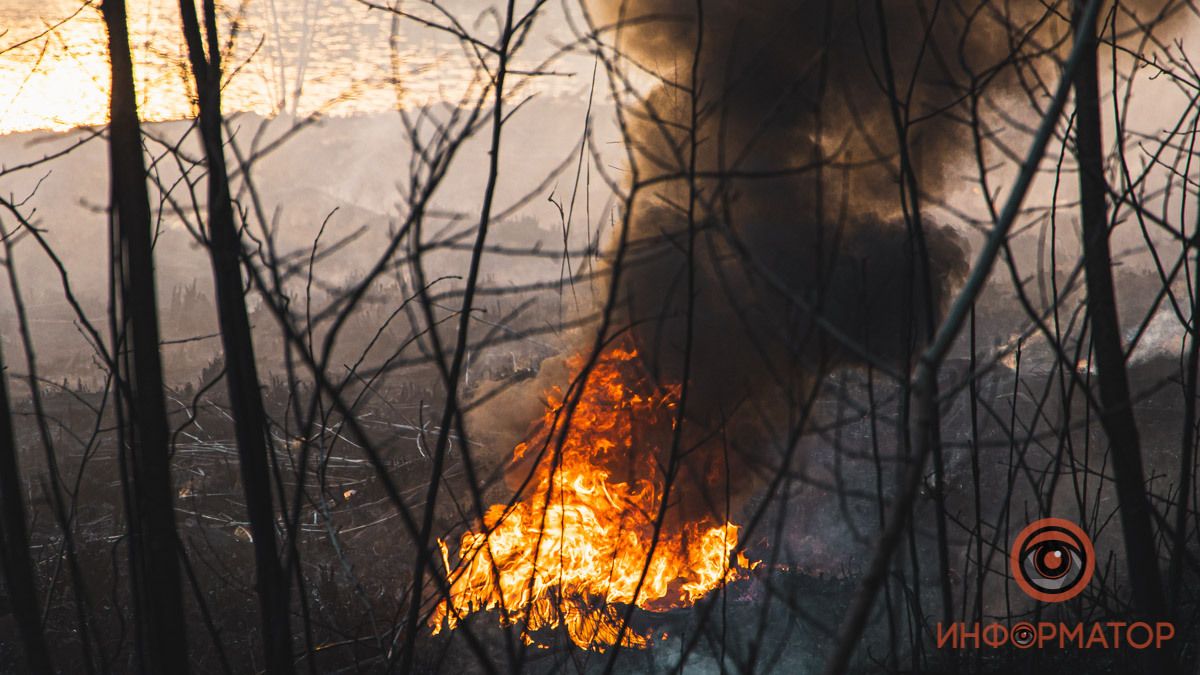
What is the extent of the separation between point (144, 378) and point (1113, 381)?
2.74 meters

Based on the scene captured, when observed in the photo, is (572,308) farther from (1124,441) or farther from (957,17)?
(1124,441)

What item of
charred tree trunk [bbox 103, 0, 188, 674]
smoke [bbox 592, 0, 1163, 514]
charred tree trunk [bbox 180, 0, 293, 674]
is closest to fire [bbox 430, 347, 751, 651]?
smoke [bbox 592, 0, 1163, 514]

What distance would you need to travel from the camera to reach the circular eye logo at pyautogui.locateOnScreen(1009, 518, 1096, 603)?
2.84 m

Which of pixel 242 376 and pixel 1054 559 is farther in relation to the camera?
pixel 1054 559

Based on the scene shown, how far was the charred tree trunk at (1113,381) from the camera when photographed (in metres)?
2.37

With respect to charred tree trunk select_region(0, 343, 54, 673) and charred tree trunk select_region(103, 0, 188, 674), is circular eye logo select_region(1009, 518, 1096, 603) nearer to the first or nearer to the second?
charred tree trunk select_region(103, 0, 188, 674)

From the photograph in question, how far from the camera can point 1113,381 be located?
2428mm

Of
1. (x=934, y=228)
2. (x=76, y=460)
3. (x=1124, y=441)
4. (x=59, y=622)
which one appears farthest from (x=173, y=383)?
(x=1124, y=441)

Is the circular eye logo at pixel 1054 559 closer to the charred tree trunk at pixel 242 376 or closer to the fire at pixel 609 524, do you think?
the charred tree trunk at pixel 242 376

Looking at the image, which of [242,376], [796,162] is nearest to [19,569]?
[242,376]

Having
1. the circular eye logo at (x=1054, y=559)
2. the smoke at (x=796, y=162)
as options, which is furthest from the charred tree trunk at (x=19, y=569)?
the smoke at (x=796, y=162)

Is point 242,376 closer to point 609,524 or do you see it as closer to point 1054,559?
point 1054,559

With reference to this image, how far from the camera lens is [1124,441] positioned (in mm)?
2408

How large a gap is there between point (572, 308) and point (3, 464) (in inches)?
643
